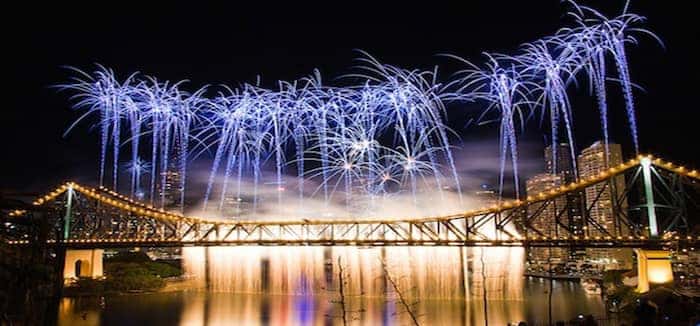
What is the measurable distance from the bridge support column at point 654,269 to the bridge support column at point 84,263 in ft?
209

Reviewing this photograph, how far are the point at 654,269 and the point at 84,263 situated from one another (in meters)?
66.2

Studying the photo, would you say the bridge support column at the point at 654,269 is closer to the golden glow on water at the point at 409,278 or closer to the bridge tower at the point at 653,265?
the bridge tower at the point at 653,265

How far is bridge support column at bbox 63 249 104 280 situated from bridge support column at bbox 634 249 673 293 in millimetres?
63581

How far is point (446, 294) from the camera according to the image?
209 feet

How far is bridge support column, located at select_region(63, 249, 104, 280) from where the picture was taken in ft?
240

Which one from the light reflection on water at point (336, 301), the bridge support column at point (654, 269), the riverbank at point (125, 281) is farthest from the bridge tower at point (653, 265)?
the riverbank at point (125, 281)

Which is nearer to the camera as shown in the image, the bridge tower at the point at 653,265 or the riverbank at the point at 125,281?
the bridge tower at the point at 653,265

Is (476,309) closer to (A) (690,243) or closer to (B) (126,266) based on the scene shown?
(A) (690,243)

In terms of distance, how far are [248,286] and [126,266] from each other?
672 inches

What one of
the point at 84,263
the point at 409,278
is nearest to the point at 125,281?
the point at 84,263

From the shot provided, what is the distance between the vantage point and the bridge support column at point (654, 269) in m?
43.6

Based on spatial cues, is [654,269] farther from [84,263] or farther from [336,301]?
[84,263]

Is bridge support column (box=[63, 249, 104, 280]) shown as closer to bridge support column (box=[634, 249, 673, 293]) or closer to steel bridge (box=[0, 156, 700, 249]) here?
steel bridge (box=[0, 156, 700, 249])

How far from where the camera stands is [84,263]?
74.1 meters
